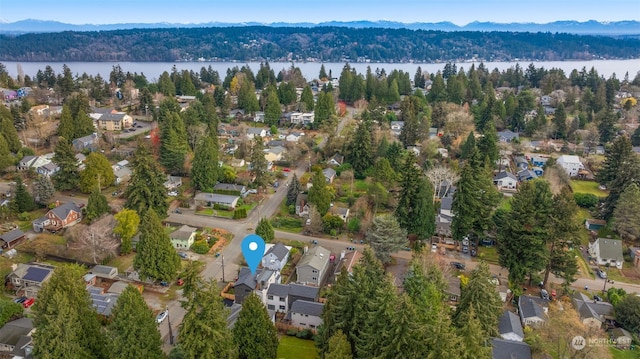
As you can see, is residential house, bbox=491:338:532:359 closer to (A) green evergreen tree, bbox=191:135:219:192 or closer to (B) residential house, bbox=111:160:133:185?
(A) green evergreen tree, bbox=191:135:219:192

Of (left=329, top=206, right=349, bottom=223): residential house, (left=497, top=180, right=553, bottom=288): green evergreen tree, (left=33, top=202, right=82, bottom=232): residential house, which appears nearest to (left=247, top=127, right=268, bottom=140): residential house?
(left=329, top=206, right=349, bottom=223): residential house

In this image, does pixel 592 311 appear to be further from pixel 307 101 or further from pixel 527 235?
pixel 307 101


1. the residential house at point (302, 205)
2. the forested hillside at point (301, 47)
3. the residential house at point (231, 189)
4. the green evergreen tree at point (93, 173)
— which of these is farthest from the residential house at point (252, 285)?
the forested hillside at point (301, 47)

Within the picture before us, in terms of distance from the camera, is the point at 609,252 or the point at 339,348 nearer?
the point at 339,348

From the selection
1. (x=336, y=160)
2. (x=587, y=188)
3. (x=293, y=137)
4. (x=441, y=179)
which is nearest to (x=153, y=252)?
(x=441, y=179)

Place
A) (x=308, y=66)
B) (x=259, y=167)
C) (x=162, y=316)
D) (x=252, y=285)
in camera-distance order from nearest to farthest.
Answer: (x=162, y=316) < (x=252, y=285) < (x=259, y=167) < (x=308, y=66)

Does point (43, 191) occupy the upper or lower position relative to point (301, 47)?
lower

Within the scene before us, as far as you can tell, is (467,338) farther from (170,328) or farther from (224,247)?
(224,247)
